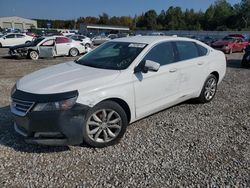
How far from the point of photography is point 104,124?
12.5 feet

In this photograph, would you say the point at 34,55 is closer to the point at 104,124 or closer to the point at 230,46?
the point at 104,124

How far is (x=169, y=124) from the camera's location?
4.76 meters

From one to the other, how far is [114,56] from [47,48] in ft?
39.8

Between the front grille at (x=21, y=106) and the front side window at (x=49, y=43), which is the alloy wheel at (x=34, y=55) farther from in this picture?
the front grille at (x=21, y=106)

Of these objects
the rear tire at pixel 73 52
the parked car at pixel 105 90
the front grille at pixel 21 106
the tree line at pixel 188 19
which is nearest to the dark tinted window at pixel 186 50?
the parked car at pixel 105 90

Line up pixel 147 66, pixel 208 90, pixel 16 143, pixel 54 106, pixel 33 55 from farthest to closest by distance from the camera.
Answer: pixel 33 55
pixel 208 90
pixel 147 66
pixel 16 143
pixel 54 106

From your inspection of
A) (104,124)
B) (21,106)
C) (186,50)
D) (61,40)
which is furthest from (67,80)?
(61,40)

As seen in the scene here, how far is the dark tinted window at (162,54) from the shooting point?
4.48m

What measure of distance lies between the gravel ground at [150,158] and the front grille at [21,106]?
0.61 m

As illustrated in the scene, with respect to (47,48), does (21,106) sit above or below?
above

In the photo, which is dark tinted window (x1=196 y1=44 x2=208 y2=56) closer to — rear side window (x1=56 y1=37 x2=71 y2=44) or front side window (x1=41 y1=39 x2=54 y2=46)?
front side window (x1=41 y1=39 x2=54 y2=46)

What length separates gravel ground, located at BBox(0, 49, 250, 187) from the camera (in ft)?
10.3

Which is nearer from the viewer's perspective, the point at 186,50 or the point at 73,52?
the point at 186,50

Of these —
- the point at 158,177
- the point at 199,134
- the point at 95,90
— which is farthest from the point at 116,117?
the point at 199,134
